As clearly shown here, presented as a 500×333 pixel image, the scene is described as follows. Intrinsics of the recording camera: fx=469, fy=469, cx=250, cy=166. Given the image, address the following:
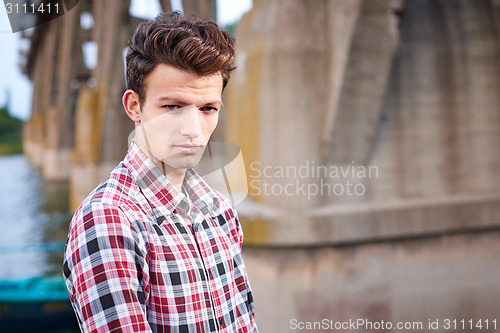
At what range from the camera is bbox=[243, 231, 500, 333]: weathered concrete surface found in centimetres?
572

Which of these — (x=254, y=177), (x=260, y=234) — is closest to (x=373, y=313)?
(x=260, y=234)

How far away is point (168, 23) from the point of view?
1.32 m

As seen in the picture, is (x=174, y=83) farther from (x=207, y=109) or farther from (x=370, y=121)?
(x=370, y=121)

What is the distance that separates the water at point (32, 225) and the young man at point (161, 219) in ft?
36.2

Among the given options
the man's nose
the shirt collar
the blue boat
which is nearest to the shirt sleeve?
the shirt collar

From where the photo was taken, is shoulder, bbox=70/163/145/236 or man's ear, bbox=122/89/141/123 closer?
shoulder, bbox=70/163/145/236

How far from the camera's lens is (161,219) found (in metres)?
1.30

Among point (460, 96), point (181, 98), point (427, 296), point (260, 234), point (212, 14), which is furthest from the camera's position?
point (212, 14)

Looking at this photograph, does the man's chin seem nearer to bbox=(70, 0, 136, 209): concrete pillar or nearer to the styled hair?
the styled hair

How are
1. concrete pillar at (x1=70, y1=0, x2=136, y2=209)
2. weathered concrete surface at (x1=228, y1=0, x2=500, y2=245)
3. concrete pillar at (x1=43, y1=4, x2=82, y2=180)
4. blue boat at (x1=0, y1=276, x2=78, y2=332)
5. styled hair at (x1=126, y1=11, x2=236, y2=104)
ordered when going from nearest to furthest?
1. styled hair at (x1=126, y1=11, x2=236, y2=104)
2. weathered concrete surface at (x1=228, y1=0, x2=500, y2=245)
3. blue boat at (x1=0, y1=276, x2=78, y2=332)
4. concrete pillar at (x1=70, y1=0, x2=136, y2=209)
5. concrete pillar at (x1=43, y1=4, x2=82, y2=180)

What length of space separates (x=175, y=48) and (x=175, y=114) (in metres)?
0.18

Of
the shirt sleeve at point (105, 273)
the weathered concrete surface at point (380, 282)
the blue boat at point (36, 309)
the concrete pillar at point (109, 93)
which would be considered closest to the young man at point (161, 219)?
the shirt sleeve at point (105, 273)

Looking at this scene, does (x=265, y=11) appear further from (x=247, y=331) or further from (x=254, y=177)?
(x=247, y=331)

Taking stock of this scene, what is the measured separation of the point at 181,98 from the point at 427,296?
223 inches
